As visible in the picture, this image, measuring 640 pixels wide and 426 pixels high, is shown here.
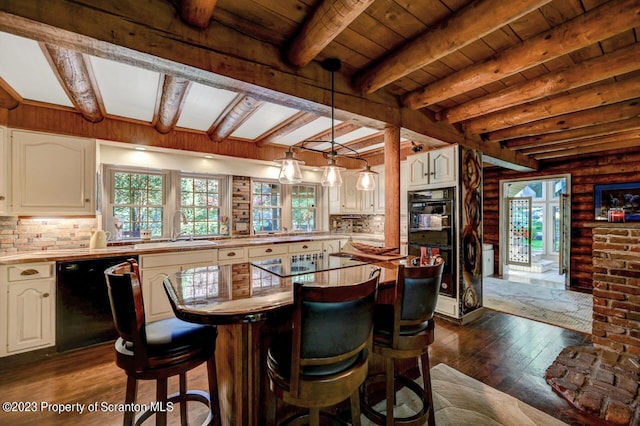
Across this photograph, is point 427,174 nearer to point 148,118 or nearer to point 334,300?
point 334,300

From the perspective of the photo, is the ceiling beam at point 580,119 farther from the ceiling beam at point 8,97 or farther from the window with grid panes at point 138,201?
the ceiling beam at point 8,97

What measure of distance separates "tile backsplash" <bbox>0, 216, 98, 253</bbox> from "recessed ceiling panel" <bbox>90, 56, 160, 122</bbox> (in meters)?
1.40

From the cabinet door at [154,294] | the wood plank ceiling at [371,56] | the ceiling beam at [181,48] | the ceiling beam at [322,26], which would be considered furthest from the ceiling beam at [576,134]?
the cabinet door at [154,294]

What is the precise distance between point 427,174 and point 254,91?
105 inches

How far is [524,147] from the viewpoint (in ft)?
14.6

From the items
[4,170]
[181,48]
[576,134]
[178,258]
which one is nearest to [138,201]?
[178,258]

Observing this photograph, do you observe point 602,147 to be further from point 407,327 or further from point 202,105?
point 202,105

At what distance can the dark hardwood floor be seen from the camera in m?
1.94

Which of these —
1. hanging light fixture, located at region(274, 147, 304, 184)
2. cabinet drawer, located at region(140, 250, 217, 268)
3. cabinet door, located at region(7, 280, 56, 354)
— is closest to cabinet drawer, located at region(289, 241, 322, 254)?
cabinet drawer, located at region(140, 250, 217, 268)

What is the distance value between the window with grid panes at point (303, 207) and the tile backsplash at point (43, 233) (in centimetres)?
310

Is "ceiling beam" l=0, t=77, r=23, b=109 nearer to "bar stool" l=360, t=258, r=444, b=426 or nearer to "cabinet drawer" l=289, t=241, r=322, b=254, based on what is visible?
"cabinet drawer" l=289, t=241, r=322, b=254

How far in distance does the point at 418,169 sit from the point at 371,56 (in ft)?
6.83

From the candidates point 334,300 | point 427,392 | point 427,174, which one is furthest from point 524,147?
point 334,300

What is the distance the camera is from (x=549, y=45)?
6.21 ft
